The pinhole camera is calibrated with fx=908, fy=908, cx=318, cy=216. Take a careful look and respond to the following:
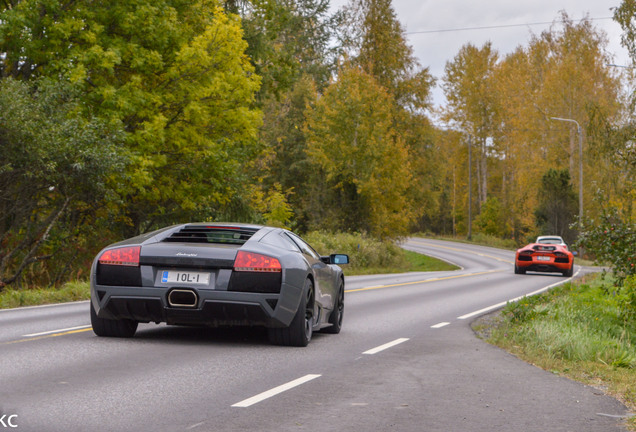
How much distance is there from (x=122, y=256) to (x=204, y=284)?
921 mm

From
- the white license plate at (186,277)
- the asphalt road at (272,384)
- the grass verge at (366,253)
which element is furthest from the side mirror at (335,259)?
the grass verge at (366,253)

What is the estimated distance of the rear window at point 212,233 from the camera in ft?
31.8

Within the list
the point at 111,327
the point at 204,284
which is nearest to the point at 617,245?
the point at 204,284

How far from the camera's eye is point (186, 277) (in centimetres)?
897

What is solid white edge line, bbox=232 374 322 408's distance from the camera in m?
6.31

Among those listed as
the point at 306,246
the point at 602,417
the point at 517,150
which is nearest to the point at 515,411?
the point at 602,417

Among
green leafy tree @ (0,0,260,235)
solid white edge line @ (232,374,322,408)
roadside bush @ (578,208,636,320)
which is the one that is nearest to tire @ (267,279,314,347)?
solid white edge line @ (232,374,322,408)

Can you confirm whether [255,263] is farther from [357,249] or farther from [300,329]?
[357,249]

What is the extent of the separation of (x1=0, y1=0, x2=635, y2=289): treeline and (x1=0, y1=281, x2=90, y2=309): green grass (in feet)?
9.87

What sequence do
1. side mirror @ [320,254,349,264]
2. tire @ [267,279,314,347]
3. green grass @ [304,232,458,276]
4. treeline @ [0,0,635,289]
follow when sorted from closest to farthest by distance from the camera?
tire @ [267,279,314,347]
side mirror @ [320,254,349,264]
treeline @ [0,0,635,289]
green grass @ [304,232,458,276]

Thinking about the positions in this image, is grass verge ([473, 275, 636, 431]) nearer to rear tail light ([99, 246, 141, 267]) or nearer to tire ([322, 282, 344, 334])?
tire ([322, 282, 344, 334])

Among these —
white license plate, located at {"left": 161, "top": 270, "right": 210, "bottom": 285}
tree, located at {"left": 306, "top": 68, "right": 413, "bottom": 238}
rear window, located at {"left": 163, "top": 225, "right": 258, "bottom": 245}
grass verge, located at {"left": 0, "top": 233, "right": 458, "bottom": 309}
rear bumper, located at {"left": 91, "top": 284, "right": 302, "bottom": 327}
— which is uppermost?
tree, located at {"left": 306, "top": 68, "right": 413, "bottom": 238}

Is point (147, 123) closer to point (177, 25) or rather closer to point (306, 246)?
point (177, 25)

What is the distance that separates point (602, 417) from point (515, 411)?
1.92ft
